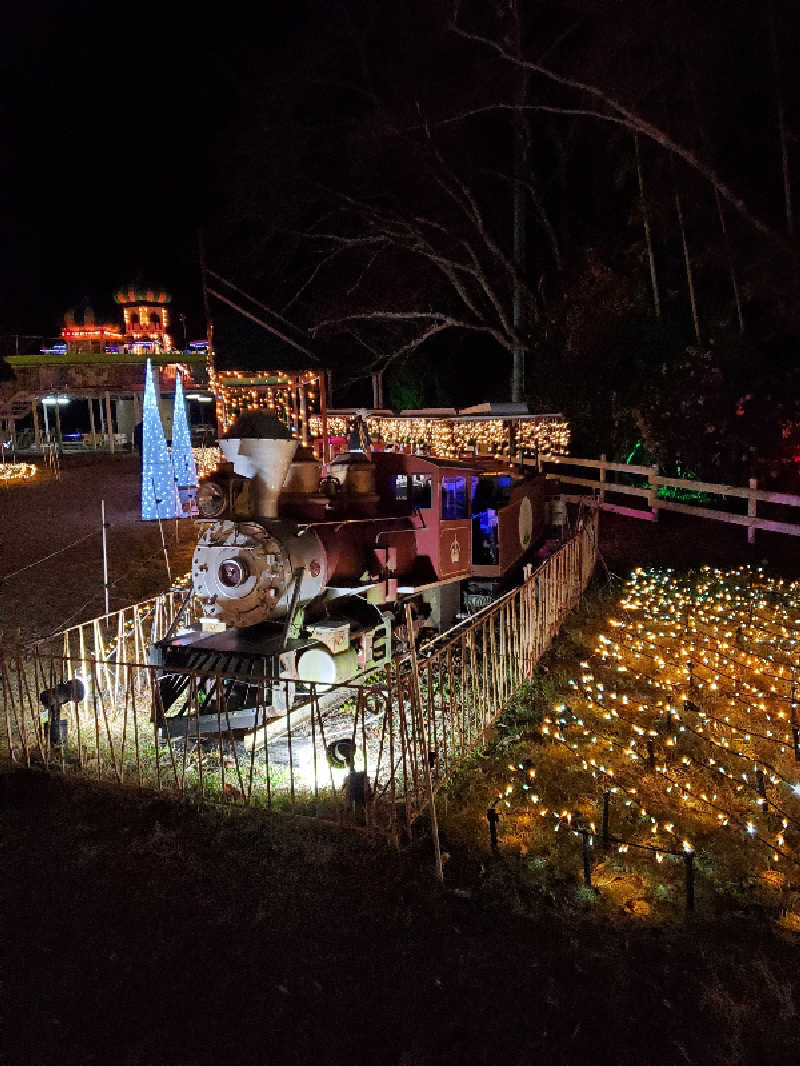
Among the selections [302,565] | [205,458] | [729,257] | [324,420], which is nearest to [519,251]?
[729,257]

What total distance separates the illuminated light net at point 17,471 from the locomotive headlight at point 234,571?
16944 mm

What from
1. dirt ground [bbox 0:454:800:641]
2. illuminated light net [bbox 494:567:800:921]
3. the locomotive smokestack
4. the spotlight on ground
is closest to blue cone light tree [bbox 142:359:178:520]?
dirt ground [bbox 0:454:800:641]

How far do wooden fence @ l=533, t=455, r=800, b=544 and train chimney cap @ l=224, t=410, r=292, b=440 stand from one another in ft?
25.9

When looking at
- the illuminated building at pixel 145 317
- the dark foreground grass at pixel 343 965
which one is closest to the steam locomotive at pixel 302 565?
the dark foreground grass at pixel 343 965

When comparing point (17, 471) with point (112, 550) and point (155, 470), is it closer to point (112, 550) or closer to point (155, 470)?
point (155, 470)

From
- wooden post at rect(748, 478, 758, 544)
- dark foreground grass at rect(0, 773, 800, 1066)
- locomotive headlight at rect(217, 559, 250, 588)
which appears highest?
locomotive headlight at rect(217, 559, 250, 588)

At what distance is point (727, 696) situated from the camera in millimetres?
7941

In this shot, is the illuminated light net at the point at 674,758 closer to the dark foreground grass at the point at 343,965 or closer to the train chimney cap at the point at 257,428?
the dark foreground grass at the point at 343,965

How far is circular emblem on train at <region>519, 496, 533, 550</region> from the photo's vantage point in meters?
11.3

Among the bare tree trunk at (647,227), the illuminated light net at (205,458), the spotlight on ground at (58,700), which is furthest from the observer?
the illuminated light net at (205,458)

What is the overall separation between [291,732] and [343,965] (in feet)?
8.78

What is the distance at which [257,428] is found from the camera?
7098mm

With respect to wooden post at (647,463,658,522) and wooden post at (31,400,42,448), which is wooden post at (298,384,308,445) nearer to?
wooden post at (647,463,658,522)

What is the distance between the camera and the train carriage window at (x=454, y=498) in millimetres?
9195
